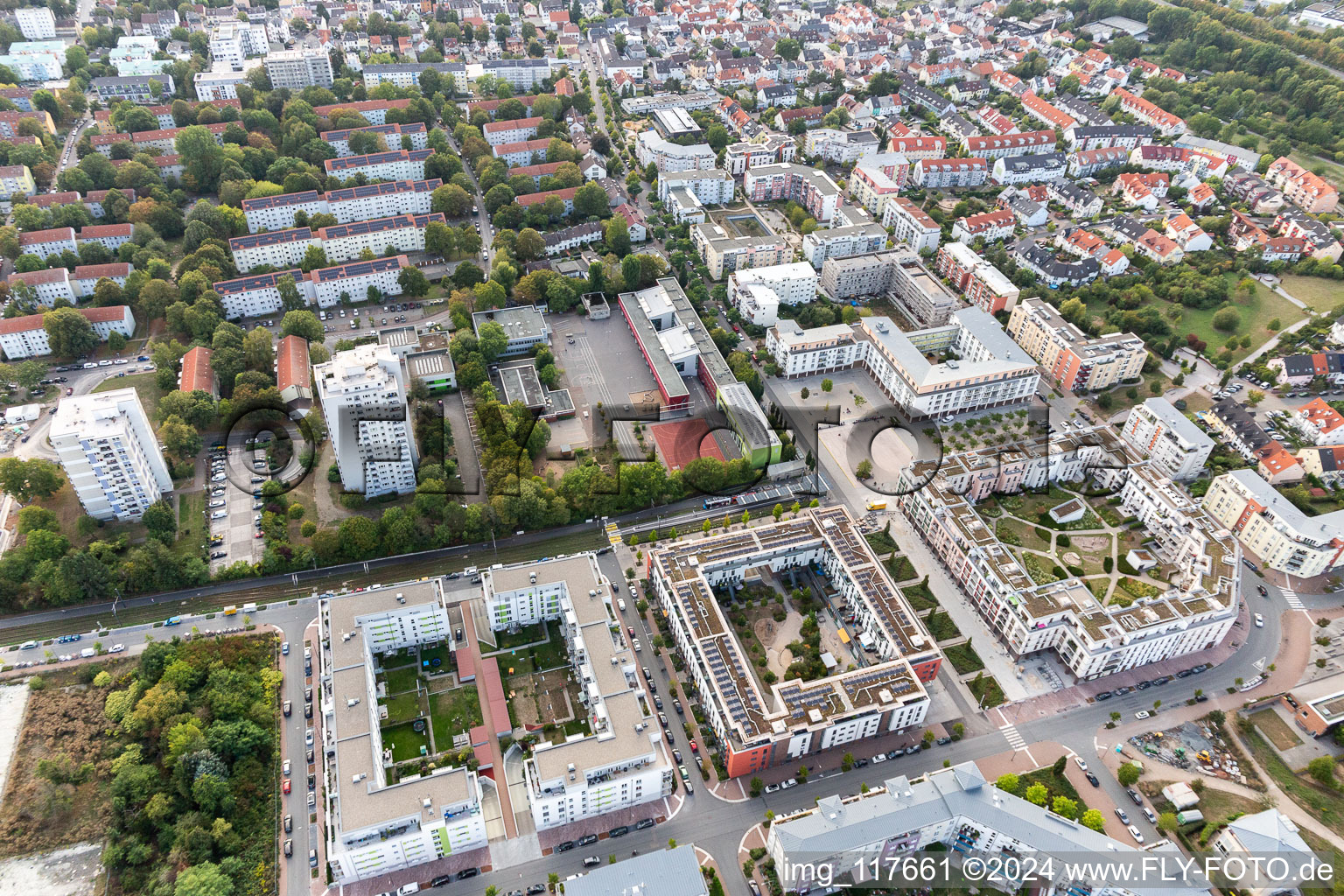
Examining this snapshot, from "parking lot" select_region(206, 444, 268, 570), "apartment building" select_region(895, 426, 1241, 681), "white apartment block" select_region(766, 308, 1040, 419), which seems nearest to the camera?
"apartment building" select_region(895, 426, 1241, 681)

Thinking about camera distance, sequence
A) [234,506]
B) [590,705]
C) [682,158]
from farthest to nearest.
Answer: [682,158], [234,506], [590,705]

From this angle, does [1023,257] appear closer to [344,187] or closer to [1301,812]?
[1301,812]

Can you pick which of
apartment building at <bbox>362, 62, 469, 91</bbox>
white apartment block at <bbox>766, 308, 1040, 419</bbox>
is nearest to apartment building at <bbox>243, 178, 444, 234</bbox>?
apartment building at <bbox>362, 62, 469, 91</bbox>

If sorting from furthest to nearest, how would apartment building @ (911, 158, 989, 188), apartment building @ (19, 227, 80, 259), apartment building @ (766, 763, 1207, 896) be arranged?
apartment building @ (911, 158, 989, 188) → apartment building @ (19, 227, 80, 259) → apartment building @ (766, 763, 1207, 896)

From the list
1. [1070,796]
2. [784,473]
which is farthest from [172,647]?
[1070,796]

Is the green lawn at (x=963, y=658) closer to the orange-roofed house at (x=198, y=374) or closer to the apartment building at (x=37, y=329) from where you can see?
the orange-roofed house at (x=198, y=374)

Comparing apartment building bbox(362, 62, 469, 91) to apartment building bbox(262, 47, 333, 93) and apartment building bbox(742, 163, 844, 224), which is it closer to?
apartment building bbox(262, 47, 333, 93)

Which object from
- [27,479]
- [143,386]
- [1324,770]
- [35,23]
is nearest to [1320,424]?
[1324,770]

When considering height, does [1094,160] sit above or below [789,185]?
above

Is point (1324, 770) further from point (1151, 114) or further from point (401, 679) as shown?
point (1151, 114)
